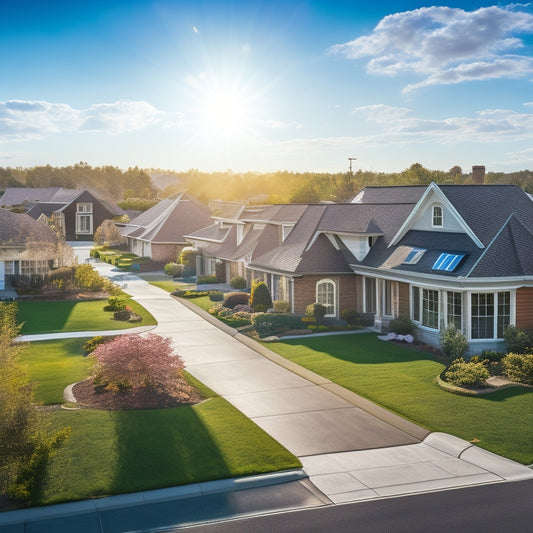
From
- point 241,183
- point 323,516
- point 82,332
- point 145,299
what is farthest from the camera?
point 241,183

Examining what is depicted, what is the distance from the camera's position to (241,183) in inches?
5576

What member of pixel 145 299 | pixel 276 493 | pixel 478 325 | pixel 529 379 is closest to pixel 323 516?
pixel 276 493

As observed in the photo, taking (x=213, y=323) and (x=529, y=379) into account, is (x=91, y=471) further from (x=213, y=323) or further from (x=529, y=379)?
(x=213, y=323)

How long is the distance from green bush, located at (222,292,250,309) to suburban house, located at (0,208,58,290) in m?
14.5

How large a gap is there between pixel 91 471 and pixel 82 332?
724 inches

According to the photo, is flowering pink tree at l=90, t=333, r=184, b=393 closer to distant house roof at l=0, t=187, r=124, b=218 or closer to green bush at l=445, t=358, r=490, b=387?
green bush at l=445, t=358, r=490, b=387

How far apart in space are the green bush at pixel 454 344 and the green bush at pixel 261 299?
12.6 m

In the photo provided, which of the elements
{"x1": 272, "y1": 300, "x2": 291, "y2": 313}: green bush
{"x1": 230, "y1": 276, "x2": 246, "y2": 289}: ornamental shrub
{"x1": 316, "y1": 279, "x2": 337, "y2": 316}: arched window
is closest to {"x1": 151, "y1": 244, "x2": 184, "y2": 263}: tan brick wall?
{"x1": 230, "y1": 276, "x2": 246, "y2": 289}: ornamental shrub

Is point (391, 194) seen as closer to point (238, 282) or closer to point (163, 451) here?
point (238, 282)

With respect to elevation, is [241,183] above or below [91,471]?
above

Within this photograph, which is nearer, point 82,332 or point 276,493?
point 276,493

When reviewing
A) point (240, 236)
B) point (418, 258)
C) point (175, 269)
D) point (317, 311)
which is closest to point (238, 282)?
point (240, 236)

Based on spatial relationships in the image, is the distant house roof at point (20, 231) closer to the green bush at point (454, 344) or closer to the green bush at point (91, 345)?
the green bush at point (91, 345)

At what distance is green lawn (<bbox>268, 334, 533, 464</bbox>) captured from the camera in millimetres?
17000
